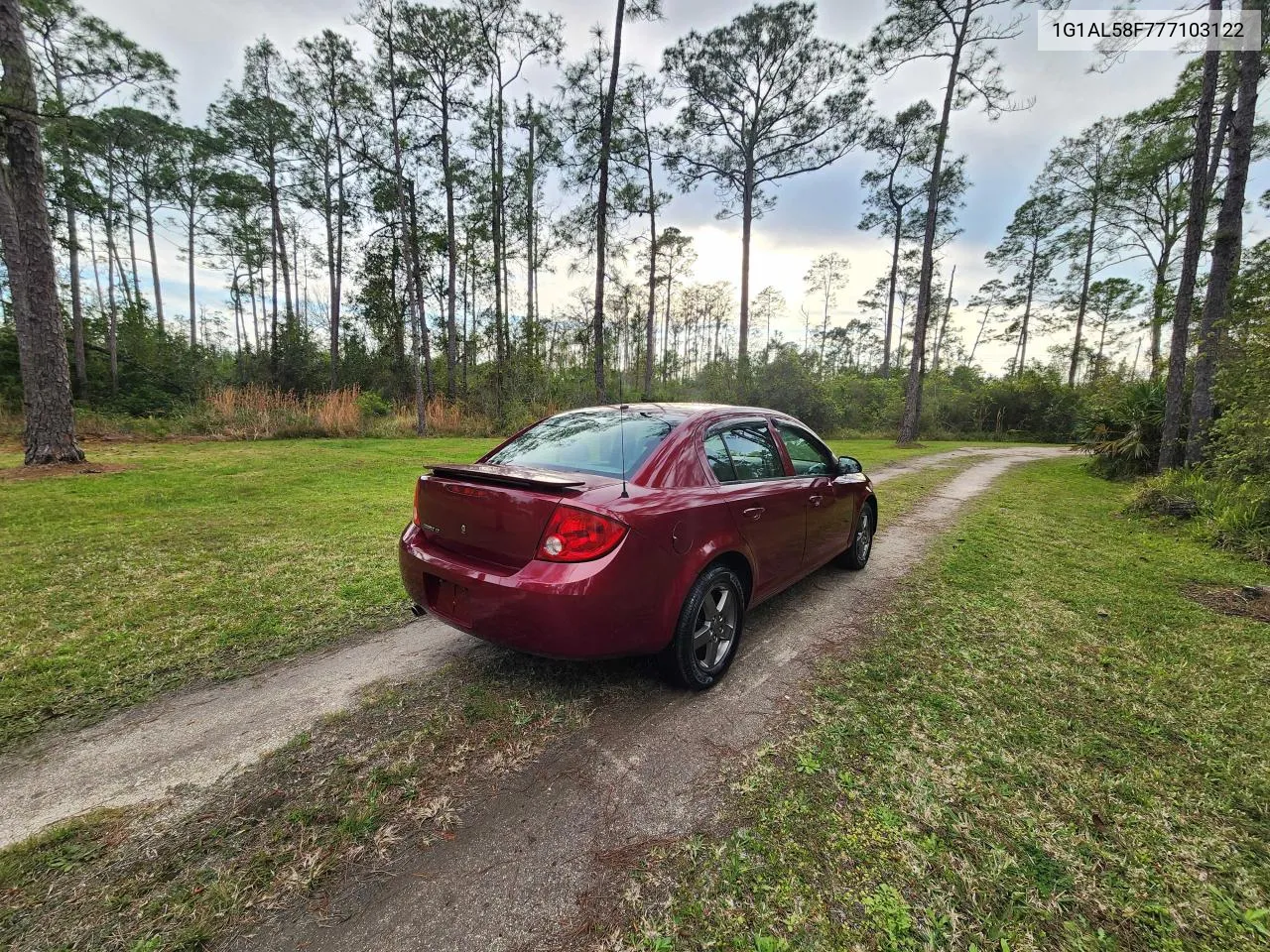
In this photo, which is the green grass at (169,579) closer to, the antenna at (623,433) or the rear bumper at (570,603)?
the rear bumper at (570,603)

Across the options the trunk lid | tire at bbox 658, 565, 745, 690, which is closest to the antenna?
the trunk lid

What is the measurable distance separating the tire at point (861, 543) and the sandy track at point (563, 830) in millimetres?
1795

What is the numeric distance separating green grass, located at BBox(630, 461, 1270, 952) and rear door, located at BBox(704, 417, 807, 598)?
692mm

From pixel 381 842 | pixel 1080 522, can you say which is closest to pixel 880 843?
pixel 381 842

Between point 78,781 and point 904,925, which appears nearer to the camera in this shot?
point 904,925

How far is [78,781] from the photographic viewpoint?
74.2 inches

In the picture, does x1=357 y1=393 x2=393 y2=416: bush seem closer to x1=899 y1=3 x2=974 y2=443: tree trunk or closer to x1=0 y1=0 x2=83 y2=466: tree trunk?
A: x1=0 y1=0 x2=83 y2=466: tree trunk

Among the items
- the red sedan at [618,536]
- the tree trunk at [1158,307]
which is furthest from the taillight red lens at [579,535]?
the tree trunk at [1158,307]

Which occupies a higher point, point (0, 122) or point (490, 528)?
point (0, 122)

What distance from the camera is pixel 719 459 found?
289 cm

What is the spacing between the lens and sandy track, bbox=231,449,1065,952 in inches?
54.9

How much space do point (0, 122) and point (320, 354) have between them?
18423mm

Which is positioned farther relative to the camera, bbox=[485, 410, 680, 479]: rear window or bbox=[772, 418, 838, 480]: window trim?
Result: bbox=[772, 418, 838, 480]: window trim

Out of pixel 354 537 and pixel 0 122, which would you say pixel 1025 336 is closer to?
pixel 354 537
